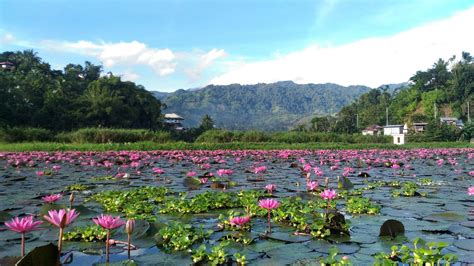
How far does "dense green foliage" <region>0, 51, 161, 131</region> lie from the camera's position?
131ft

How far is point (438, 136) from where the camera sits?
142 feet

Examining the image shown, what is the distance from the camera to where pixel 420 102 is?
8338 cm

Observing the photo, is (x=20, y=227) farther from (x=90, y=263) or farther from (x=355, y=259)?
(x=355, y=259)

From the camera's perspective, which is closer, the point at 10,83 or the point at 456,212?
the point at 456,212

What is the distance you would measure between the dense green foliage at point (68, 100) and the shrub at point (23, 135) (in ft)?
16.9

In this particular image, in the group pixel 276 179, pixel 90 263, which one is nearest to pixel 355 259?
pixel 90 263

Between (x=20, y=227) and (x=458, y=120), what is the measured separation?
262 ft

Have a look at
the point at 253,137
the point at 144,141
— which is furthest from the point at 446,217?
the point at 253,137

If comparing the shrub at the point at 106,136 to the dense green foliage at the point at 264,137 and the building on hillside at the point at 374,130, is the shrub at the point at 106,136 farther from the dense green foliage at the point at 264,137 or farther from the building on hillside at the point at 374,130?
the building on hillside at the point at 374,130


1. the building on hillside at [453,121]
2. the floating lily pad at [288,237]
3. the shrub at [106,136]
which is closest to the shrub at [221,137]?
the shrub at [106,136]

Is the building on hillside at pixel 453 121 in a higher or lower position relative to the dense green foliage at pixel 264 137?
higher

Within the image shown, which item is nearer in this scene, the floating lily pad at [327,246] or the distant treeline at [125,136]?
the floating lily pad at [327,246]

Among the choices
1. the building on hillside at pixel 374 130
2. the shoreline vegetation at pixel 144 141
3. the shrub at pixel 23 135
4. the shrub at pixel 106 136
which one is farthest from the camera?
the building on hillside at pixel 374 130

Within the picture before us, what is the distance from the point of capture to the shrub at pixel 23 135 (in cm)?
2831
